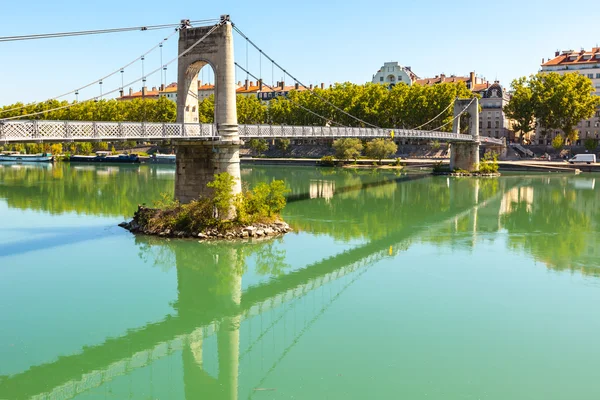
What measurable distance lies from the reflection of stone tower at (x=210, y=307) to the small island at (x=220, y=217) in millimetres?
1100

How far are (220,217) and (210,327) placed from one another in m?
7.67

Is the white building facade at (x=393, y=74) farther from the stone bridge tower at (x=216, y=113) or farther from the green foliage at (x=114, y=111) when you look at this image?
the stone bridge tower at (x=216, y=113)

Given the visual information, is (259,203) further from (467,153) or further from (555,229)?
(467,153)

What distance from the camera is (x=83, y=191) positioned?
3391cm

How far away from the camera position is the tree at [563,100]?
5550 centimetres

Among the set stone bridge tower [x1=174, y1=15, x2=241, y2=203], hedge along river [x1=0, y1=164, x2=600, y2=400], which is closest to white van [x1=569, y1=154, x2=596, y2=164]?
hedge along river [x1=0, y1=164, x2=600, y2=400]

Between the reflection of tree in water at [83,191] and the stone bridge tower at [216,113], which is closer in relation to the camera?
the stone bridge tower at [216,113]

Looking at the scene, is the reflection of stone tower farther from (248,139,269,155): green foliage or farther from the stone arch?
(248,139,269,155): green foliage

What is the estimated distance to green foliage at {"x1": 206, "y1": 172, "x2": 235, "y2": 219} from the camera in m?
18.4

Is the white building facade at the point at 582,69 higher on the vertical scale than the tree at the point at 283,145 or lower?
higher

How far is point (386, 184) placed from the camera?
39469mm

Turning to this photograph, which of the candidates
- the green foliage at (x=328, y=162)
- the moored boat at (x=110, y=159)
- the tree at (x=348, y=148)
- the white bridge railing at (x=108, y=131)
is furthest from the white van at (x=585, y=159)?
the moored boat at (x=110, y=159)

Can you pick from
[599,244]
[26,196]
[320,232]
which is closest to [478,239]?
[599,244]

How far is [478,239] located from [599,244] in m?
3.70
